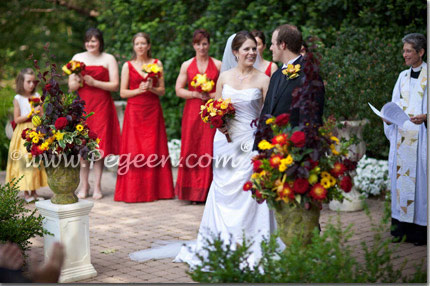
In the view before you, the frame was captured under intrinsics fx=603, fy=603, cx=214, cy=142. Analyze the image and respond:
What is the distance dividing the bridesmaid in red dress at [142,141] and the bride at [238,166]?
8.23 feet

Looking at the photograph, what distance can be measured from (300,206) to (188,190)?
168 inches

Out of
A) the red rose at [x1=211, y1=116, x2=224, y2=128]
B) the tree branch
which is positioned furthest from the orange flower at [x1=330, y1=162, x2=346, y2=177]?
the tree branch

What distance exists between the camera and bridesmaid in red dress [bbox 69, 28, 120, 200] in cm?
785

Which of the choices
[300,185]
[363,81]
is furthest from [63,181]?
[363,81]

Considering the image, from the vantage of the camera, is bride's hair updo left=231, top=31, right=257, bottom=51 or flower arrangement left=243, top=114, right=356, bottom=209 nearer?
flower arrangement left=243, top=114, right=356, bottom=209

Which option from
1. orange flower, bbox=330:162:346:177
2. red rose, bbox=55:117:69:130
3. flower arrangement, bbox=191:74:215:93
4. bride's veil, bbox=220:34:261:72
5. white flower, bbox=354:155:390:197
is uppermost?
bride's veil, bbox=220:34:261:72

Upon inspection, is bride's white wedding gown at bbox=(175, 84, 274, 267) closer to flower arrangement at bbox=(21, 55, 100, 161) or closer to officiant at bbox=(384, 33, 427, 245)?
flower arrangement at bbox=(21, 55, 100, 161)

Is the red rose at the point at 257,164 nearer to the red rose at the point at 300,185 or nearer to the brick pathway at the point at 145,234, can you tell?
the red rose at the point at 300,185

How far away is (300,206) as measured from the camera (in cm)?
352

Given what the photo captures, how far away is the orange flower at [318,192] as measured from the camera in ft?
11.2

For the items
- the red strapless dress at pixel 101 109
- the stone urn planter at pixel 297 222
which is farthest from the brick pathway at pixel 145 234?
the stone urn planter at pixel 297 222

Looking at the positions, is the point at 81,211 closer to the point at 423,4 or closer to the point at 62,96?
the point at 62,96

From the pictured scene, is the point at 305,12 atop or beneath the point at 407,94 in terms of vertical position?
atop

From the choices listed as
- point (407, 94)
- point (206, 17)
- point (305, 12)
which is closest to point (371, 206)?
point (407, 94)
